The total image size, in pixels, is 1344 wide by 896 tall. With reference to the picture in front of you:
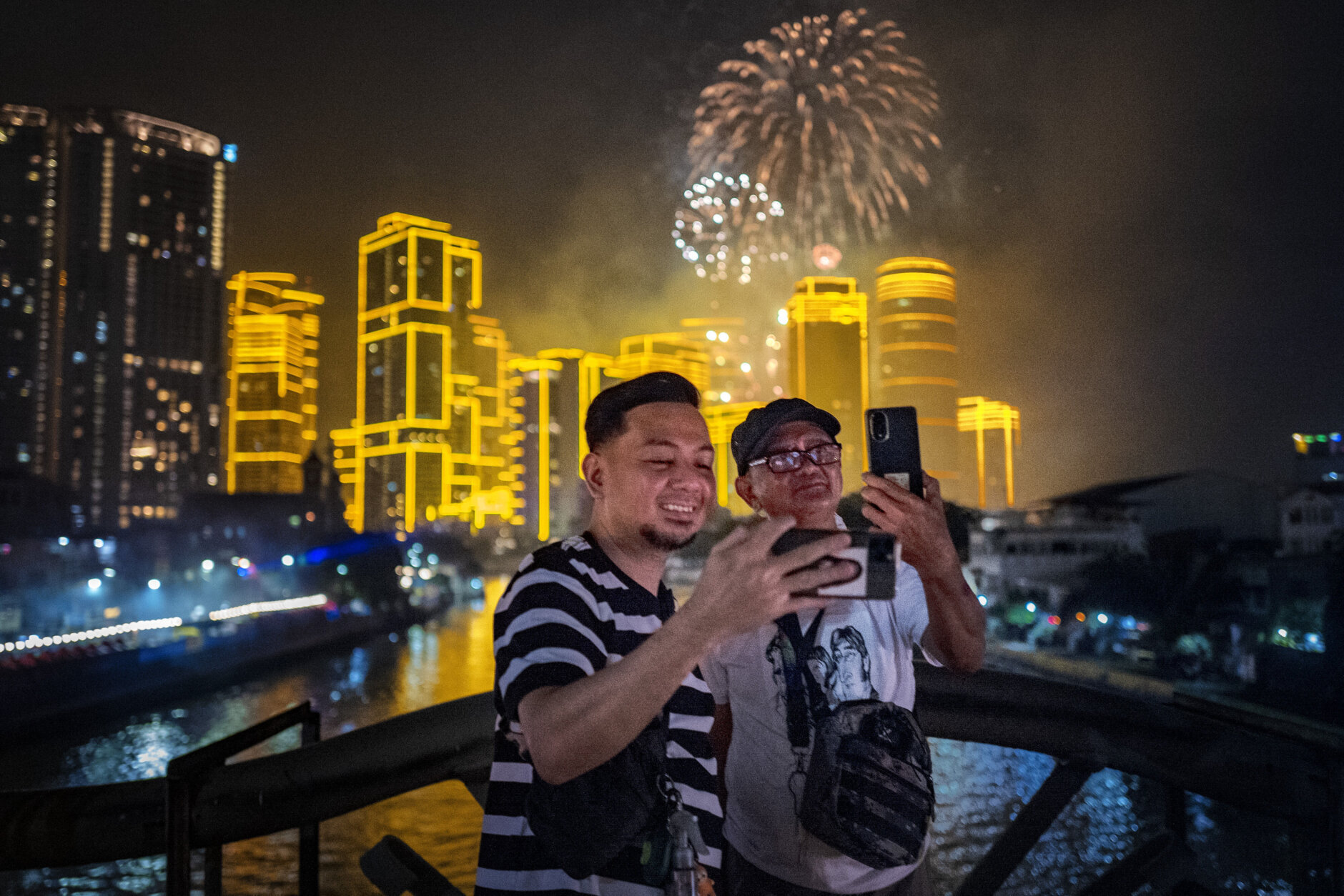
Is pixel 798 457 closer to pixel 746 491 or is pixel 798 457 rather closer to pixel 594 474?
pixel 746 491

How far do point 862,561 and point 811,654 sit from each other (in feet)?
2.60

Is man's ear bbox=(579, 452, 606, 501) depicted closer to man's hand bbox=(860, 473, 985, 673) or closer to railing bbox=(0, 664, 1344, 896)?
man's hand bbox=(860, 473, 985, 673)

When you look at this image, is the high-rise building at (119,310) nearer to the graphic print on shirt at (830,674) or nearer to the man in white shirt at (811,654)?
the man in white shirt at (811,654)

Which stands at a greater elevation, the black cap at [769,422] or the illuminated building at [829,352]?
the illuminated building at [829,352]

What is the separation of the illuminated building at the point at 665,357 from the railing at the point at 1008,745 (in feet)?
354

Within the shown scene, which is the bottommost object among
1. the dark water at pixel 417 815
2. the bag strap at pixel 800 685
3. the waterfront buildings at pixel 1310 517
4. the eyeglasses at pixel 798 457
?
the dark water at pixel 417 815

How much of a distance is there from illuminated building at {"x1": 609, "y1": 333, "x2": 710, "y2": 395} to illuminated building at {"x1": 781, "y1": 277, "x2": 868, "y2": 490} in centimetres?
1253

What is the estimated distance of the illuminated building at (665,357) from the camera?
11544 centimetres

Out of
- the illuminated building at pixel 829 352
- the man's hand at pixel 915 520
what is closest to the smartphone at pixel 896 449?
the man's hand at pixel 915 520

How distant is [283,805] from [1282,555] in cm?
A: 4572

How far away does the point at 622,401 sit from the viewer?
189cm

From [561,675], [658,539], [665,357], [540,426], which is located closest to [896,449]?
[658,539]

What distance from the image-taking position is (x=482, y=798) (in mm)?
2811

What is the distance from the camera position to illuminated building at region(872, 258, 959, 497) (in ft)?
421
